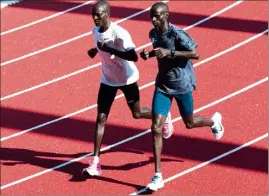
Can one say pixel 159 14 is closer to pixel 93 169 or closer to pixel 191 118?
pixel 191 118

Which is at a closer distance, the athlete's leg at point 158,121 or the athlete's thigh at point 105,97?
the athlete's leg at point 158,121

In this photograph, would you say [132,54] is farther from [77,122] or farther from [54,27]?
[54,27]

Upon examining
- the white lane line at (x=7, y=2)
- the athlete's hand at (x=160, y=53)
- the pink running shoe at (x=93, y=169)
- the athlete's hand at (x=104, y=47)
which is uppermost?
the white lane line at (x=7, y=2)

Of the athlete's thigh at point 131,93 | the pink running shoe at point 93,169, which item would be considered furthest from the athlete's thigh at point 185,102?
the pink running shoe at point 93,169

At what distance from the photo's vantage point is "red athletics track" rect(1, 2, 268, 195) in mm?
7898

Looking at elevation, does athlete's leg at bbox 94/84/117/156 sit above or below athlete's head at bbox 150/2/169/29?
below

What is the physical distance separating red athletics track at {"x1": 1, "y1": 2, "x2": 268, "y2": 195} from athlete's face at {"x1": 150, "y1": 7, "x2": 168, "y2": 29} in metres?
1.72

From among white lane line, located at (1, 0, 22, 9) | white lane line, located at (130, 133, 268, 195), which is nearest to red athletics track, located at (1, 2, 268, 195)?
white lane line, located at (130, 133, 268, 195)

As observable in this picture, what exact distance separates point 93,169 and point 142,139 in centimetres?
102

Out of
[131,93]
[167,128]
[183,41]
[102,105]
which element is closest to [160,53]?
[183,41]

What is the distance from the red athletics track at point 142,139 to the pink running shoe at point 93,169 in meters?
0.07

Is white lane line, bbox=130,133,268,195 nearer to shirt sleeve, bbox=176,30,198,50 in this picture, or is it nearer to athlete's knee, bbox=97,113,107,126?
athlete's knee, bbox=97,113,107,126

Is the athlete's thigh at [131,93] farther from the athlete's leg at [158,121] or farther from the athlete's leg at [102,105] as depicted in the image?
the athlete's leg at [158,121]

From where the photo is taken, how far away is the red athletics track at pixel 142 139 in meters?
7.90
